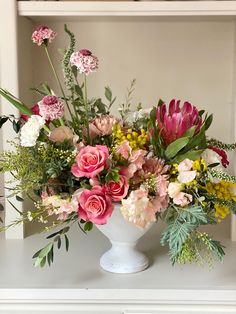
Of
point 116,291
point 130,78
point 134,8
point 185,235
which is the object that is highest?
point 134,8

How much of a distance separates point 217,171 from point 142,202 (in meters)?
0.18

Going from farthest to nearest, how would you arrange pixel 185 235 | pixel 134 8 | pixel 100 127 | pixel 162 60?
1. pixel 162 60
2. pixel 134 8
3. pixel 100 127
4. pixel 185 235

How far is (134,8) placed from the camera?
122 cm

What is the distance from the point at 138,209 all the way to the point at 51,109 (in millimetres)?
280

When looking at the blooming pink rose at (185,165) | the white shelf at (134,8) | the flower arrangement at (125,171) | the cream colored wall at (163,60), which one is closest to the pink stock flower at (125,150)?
the flower arrangement at (125,171)

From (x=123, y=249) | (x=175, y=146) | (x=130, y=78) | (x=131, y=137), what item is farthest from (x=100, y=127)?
(x=130, y=78)

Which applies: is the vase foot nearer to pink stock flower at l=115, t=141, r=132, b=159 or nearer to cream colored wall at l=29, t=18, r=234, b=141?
pink stock flower at l=115, t=141, r=132, b=159

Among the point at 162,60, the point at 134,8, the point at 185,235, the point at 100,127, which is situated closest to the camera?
the point at 185,235

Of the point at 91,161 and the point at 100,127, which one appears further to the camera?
the point at 100,127

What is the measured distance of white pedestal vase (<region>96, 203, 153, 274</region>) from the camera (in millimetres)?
1096

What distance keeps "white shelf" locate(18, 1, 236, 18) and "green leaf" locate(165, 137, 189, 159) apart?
0.40 m

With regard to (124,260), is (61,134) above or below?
above

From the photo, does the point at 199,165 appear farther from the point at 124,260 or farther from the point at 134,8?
the point at 134,8

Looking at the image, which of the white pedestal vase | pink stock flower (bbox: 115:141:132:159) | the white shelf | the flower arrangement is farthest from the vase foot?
the white shelf
